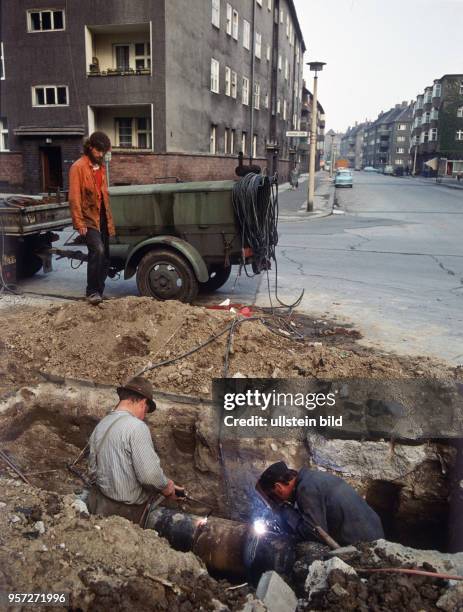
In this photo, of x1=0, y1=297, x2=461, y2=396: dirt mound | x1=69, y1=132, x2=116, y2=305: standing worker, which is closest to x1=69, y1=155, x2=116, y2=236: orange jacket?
x1=69, y1=132, x2=116, y2=305: standing worker

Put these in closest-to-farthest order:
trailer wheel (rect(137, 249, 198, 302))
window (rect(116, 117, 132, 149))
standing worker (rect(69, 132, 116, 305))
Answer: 1. standing worker (rect(69, 132, 116, 305))
2. trailer wheel (rect(137, 249, 198, 302))
3. window (rect(116, 117, 132, 149))

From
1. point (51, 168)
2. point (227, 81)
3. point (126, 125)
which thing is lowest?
point (51, 168)

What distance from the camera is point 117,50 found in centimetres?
2567

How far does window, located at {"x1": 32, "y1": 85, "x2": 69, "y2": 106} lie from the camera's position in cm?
2523

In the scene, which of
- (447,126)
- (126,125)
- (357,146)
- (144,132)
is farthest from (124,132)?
(357,146)

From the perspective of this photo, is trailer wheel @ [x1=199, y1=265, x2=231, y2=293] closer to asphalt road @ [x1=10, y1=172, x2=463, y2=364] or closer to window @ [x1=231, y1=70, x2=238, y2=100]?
asphalt road @ [x1=10, y1=172, x2=463, y2=364]

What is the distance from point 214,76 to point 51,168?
35.0ft

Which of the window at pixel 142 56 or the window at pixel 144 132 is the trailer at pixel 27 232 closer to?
the window at pixel 144 132

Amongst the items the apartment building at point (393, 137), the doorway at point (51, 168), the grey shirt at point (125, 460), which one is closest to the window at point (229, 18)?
the doorway at point (51, 168)

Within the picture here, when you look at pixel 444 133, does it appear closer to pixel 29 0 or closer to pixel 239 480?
pixel 29 0

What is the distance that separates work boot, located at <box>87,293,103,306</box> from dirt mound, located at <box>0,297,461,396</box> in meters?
0.10

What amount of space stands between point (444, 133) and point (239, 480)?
8461 centimetres

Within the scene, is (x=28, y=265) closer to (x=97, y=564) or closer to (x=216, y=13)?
(x=97, y=564)

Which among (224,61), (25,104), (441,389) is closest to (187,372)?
(441,389)
